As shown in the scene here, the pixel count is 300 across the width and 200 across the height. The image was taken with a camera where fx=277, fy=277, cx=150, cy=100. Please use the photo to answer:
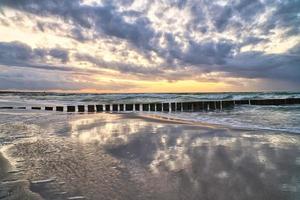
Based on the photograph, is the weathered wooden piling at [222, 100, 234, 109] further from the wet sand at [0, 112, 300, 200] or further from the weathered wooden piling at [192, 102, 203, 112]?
the wet sand at [0, 112, 300, 200]

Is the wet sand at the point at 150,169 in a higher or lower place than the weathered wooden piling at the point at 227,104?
lower

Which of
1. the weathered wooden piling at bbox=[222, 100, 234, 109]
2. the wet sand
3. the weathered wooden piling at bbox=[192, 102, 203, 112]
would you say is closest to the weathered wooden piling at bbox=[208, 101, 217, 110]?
the weathered wooden piling at bbox=[192, 102, 203, 112]

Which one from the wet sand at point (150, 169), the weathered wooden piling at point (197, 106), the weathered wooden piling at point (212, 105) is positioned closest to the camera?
the wet sand at point (150, 169)

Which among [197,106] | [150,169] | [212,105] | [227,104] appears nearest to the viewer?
[150,169]

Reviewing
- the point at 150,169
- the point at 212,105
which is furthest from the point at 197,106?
the point at 150,169

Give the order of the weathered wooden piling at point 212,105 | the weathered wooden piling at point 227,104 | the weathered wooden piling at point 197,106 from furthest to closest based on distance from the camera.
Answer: the weathered wooden piling at point 227,104 → the weathered wooden piling at point 212,105 → the weathered wooden piling at point 197,106

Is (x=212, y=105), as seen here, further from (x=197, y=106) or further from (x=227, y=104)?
(x=227, y=104)

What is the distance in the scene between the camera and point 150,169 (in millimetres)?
5254

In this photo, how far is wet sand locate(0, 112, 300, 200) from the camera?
395cm

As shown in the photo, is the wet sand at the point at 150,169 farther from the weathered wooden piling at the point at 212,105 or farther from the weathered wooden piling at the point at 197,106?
the weathered wooden piling at the point at 212,105

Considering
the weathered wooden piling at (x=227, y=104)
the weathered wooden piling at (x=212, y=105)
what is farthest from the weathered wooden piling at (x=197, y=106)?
the weathered wooden piling at (x=227, y=104)

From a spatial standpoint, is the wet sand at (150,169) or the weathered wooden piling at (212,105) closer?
the wet sand at (150,169)

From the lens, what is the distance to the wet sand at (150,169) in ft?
13.0

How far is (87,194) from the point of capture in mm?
3852
